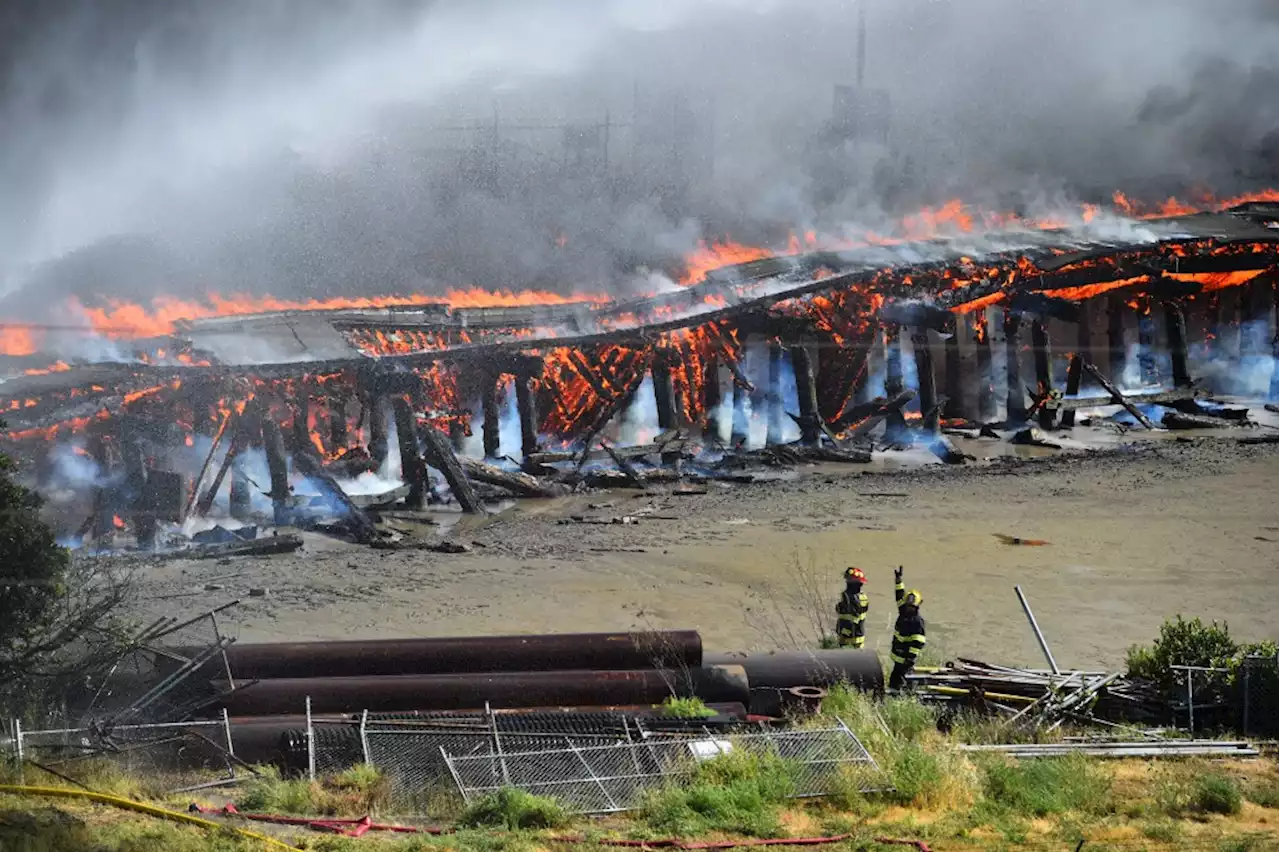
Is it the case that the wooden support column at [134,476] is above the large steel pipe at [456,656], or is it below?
above

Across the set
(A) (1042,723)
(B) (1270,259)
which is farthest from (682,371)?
(A) (1042,723)

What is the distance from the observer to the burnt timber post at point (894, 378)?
2119 centimetres

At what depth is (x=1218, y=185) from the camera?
25422 millimetres

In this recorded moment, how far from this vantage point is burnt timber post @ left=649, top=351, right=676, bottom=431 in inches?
834

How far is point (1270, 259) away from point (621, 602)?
1606cm

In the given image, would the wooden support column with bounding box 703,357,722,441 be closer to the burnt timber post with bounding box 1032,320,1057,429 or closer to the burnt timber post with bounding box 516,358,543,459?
the burnt timber post with bounding box 516,358,543,459

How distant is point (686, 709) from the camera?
9438 millimetres

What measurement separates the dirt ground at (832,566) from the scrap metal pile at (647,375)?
5.53 ft

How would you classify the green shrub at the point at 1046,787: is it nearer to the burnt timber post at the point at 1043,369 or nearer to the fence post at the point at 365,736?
the fence post at the point at 365,736

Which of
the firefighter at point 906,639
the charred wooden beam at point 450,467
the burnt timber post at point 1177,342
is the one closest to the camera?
the firefighter at point 906,639

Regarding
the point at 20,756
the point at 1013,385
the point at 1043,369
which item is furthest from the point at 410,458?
the point at 1043,369

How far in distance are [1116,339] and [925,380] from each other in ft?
13.9

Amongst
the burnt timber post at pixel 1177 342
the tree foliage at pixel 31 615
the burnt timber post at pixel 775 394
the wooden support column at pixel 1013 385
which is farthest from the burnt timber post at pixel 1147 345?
the tree foliage at pixel 31 615

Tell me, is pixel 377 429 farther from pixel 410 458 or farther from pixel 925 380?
pixel 925 380
